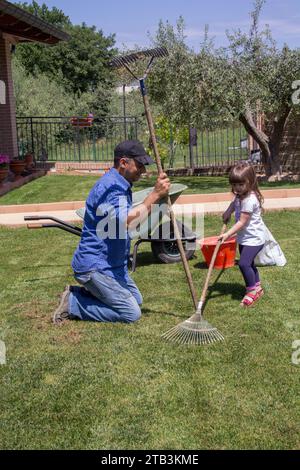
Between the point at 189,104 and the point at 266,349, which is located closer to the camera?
the point at 266,349

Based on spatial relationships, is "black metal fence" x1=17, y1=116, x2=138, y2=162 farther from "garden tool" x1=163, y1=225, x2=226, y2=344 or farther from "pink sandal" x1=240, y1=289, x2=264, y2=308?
"garden tool" x1=163, y1=225, x2=226, y2=344

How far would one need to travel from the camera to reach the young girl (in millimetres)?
4891

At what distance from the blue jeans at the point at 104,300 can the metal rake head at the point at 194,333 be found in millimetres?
Result: 437

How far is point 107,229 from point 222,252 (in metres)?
1.77

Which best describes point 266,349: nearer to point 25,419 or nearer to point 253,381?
point 253,381

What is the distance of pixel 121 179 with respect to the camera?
14.1 ft

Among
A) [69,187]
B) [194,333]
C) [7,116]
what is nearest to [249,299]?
[194,333]

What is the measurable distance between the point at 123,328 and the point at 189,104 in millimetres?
9260

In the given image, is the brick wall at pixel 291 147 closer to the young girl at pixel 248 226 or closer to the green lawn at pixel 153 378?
the green lawn at pixel 153 378

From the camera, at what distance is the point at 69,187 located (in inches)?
528

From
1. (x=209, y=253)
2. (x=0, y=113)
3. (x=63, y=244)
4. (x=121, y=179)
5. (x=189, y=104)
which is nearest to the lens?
(x=121, y=179)

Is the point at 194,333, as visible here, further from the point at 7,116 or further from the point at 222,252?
the point at 7,116

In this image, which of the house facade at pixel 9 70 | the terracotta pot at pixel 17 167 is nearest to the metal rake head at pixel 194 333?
the terracotta pot at pixel 17 167
